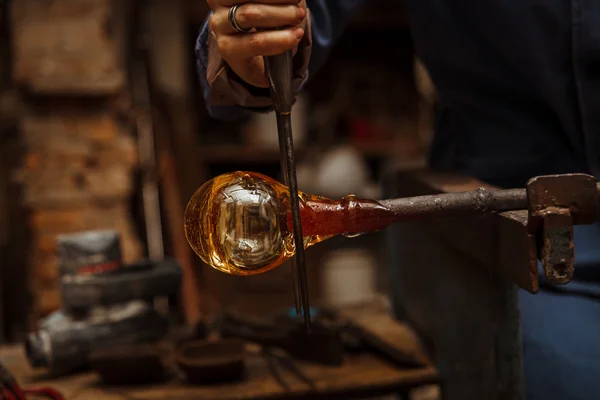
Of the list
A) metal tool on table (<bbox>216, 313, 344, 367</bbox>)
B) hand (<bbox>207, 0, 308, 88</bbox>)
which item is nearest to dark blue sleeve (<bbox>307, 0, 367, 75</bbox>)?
hand (<bbox>207, 0, 308, 88</bbox>)

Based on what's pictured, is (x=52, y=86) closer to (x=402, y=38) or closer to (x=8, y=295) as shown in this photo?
(x=8, y=295)

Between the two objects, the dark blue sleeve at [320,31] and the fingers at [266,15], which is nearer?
the fingers at [266,15]

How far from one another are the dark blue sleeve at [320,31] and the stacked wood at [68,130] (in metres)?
1.22

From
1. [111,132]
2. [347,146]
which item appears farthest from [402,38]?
[111,132]

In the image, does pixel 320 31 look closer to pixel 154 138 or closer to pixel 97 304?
pixel 97 304

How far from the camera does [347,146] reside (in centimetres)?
304

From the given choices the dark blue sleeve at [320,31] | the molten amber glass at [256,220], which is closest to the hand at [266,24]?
the molten amber glass at [256,220]

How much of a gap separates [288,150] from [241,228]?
0.09m

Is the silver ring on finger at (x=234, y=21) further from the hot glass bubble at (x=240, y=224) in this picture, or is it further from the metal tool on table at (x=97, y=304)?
the metal tool on table at (x=97, y=304)

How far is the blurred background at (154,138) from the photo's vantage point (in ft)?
7.09

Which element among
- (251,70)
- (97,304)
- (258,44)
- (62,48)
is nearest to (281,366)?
(97,304)

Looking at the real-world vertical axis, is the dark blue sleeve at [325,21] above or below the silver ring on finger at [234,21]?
above

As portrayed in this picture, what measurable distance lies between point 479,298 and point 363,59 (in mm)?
2506

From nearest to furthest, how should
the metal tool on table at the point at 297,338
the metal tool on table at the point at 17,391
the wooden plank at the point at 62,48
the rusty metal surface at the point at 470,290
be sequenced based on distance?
1. the rusty metal surface at the point at 470,290
2. the metal tool on table at the point at 17,391
3. the metal tool on table at the point at 297,338
4. the wooden plank at the point at 62,48
